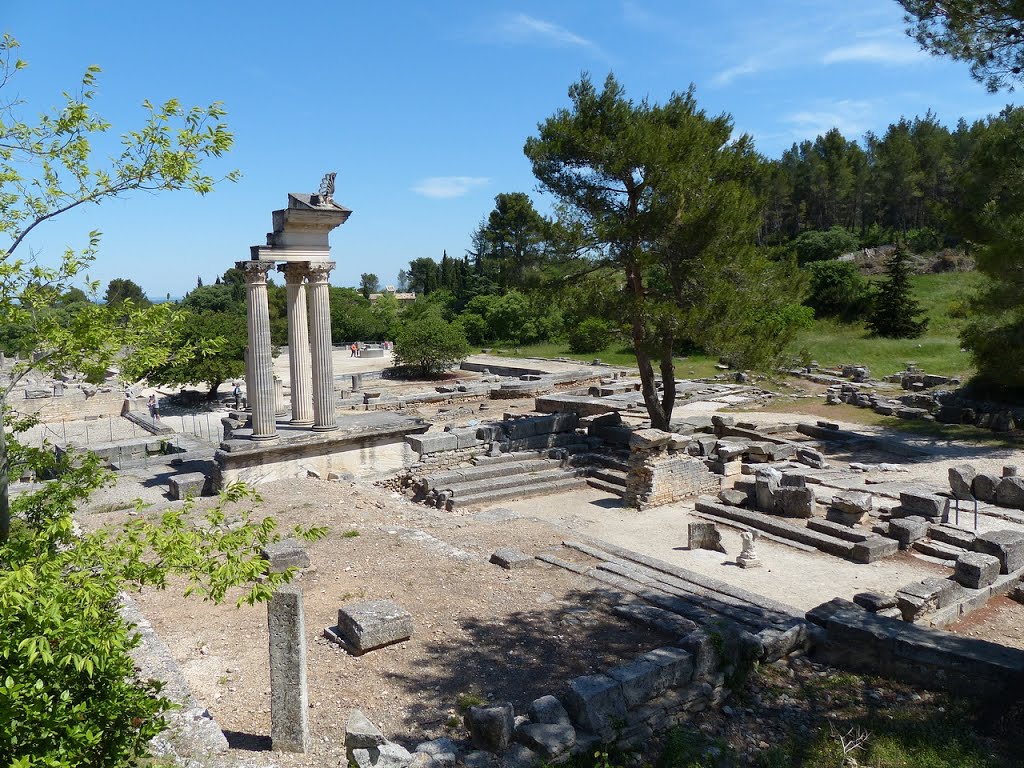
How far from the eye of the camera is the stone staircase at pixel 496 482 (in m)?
15.8

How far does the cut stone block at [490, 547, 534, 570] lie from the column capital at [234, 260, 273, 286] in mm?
8005

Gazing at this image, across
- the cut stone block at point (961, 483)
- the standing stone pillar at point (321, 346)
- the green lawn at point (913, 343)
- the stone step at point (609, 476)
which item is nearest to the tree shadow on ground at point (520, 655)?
the stone step at point (609, 476)

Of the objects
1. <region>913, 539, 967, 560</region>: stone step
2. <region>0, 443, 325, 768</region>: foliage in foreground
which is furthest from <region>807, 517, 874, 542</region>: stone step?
<region>0, 443, 325, 768</region>: foliage in foreground

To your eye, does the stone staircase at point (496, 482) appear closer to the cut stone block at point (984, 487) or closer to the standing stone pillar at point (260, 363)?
the standing stone pillar at point (260, 363)

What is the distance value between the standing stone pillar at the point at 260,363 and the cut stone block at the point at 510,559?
6813mm

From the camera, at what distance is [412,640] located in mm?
8125

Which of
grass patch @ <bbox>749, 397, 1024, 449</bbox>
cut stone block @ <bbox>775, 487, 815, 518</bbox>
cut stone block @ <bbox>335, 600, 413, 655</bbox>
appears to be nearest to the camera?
cut stone block @ <bbox>335, 600, 413, 655</bbox>

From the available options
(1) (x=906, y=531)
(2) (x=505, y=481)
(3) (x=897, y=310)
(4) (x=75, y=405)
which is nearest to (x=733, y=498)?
(1) (x=906, y=531)

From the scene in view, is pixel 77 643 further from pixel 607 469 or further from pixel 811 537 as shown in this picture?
pixel 607 469

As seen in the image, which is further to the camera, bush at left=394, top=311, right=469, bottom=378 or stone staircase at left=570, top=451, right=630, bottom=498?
bush at left=394, top=311, right=469, bottom=378

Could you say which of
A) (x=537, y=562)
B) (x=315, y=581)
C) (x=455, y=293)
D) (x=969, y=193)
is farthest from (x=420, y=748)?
(x=455, y=293)

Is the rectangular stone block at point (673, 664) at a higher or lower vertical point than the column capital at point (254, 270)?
lower

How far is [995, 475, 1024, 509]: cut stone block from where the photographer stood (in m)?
14.3

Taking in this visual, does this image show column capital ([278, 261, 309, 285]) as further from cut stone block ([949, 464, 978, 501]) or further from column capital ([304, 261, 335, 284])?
cut stone block ([949, 464, 978, 501])
